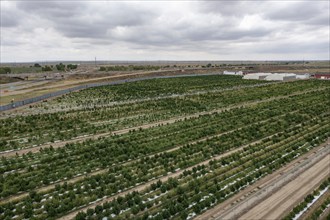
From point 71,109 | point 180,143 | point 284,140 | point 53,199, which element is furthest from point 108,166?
point 71,109

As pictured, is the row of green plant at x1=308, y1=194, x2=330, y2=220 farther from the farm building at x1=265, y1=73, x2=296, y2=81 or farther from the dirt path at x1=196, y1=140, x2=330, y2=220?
the farm building at x1=265, y1=73, x2=296, y2=81

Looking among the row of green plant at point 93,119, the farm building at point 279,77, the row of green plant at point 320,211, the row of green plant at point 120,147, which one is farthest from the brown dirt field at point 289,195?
the farm building at point 279,77

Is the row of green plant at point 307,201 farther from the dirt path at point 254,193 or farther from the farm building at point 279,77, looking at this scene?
the farm building at point 279,77

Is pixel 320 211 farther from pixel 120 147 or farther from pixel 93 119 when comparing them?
pixel 93 119

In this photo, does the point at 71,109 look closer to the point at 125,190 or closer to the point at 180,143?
the point at 180,143

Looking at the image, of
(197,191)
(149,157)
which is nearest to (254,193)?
(197,191)
